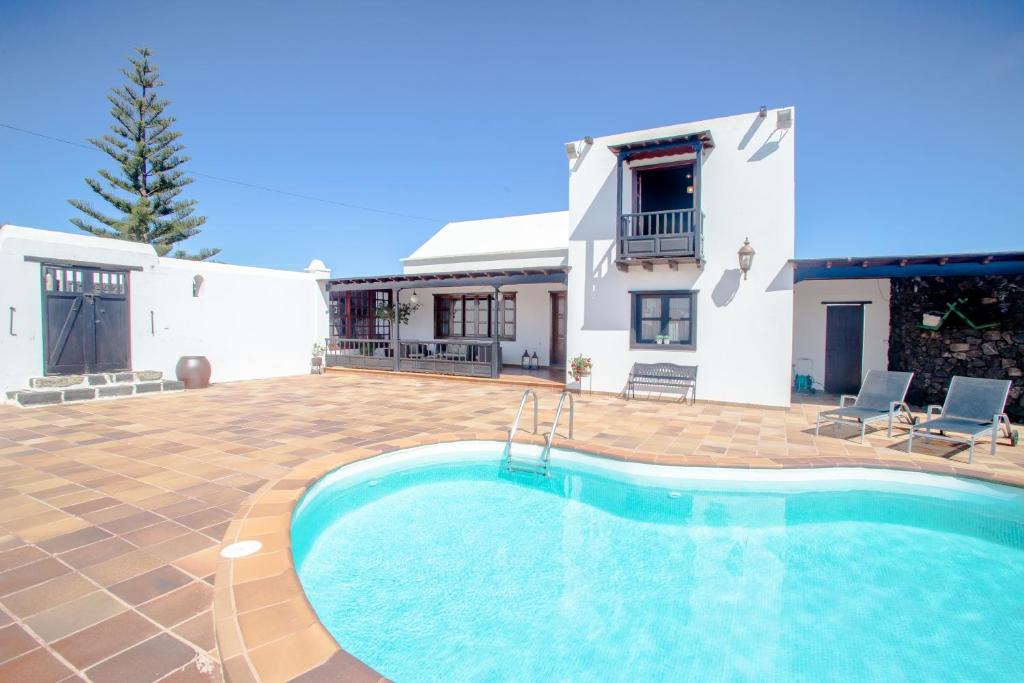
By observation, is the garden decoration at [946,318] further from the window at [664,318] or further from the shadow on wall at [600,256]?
the shadow on wall at [600,256]

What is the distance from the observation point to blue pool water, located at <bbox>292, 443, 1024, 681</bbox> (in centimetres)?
248

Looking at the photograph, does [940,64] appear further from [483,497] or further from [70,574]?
[70,574]

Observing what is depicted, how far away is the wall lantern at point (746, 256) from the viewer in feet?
26.5

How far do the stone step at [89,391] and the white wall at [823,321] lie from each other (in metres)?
13.3

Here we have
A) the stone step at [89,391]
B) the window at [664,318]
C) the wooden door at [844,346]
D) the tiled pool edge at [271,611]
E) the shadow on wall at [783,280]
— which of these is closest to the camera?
the tiled pool edge at [271,611]

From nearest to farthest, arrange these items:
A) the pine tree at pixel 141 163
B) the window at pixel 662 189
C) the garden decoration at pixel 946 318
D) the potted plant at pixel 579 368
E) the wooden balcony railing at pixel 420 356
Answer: the garden decoration at pixel 946 318, the window at pixel 662 189, the potted plant at pixel 579 368, the wooden balcony railing at pixel 420 356, the pine tree at pixel 141 163

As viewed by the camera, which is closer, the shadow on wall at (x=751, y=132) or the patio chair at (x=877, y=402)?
the patio chair at (x=877, y=402)

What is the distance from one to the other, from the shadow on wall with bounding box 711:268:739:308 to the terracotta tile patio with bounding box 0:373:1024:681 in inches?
79.2

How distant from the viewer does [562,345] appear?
13172 millimetres

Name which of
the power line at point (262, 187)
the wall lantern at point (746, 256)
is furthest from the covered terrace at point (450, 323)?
the power line at point (262, 187)

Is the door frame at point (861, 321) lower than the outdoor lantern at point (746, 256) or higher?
lower

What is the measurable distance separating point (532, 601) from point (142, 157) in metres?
24.0

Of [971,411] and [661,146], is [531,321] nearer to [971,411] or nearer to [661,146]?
[661,146]

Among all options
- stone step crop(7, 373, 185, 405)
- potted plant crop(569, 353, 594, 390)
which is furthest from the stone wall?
stone step crop(7, 373, 185, 405)
